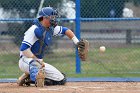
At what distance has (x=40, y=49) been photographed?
1093 cm

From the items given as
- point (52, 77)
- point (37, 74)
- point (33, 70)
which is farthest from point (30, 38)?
point (52, 77)

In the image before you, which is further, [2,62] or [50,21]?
[2,62]

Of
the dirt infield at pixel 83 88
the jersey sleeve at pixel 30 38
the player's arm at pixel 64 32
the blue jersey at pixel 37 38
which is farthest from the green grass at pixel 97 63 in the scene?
the jersey sleeve at pixel 30 38

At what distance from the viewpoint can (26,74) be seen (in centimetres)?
1125

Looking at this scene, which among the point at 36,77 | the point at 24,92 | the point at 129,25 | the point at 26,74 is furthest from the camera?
the point at 129,25

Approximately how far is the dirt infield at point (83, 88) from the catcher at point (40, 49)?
9.0 inches

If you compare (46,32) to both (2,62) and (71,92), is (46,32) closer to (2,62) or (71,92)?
(71,92)

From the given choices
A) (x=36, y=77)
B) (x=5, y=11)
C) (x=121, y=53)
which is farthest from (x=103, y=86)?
(x=5, y=11)

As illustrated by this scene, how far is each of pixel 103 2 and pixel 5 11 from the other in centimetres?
279

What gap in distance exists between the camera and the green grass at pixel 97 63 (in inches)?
554

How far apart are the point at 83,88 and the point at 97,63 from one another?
4.75 meters

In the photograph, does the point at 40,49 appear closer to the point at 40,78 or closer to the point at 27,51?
the point at 27,51

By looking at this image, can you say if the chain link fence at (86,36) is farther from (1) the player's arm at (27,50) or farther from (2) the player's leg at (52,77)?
(1) the player's arm at (27,50)

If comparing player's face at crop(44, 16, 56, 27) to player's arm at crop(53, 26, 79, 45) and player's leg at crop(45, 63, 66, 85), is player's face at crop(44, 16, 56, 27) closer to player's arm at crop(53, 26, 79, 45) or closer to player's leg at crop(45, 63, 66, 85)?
player's arm at crop(53, 26, 79, 45)
